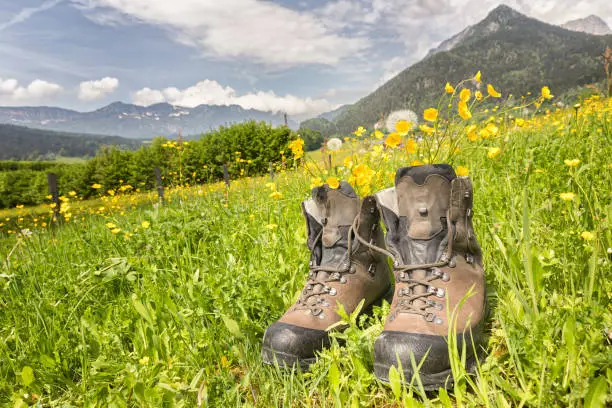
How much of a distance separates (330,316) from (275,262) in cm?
74

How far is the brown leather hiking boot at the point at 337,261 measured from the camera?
5.19 feet

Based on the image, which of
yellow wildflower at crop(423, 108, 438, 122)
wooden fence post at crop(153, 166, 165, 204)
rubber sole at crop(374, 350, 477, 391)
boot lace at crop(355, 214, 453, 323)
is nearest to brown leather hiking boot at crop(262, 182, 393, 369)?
boot lace at crop(355, 214, 453, 323)

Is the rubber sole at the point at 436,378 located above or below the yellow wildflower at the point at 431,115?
below

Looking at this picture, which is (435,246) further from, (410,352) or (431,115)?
(431,115)

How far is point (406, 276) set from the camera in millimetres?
1475

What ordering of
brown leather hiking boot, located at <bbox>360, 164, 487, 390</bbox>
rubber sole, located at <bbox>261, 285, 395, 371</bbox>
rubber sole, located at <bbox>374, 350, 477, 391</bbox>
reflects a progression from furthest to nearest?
rubber sole, located at <bbox>261, 285, 395, 371</bbox> → brown leather hiking boot, located at <bbox>360, 164, 487, 390</bbox> → rubber sole, located at <bbox>374, 350, 477, 391</bbox>

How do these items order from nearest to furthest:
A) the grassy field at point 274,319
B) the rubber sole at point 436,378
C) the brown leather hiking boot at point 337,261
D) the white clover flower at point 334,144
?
the grassy field at point 274,319 → the rubber sole at point 436,378 → the brown leather hiking boot at point 337,261 → the white clover flower at point 334,144

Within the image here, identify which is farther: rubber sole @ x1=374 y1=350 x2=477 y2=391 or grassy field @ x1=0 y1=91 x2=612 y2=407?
rubber sole @ x1=374 y1=350 x2=477 y2=391

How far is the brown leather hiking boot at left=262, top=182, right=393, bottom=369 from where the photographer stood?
158cm

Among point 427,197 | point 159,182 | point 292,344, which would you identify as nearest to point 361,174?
point 427,197

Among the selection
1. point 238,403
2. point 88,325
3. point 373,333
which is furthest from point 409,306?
point 88,325

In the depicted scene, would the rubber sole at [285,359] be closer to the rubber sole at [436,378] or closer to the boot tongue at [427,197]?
the rubber sole at [436,378]

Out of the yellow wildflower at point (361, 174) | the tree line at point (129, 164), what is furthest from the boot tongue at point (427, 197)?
the tree line at point (129, 164)

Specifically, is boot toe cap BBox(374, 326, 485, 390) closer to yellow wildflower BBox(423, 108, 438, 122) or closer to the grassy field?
the grassy field
